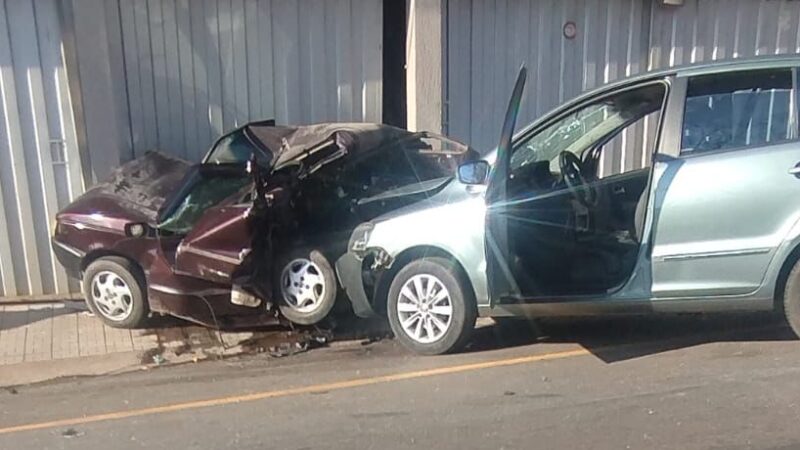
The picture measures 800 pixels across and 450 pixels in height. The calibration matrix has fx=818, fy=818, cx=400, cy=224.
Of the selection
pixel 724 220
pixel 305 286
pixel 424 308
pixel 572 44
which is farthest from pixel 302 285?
pixel 572 44

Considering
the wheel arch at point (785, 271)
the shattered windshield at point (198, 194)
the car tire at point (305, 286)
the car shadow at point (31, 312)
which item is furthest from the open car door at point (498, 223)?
the car shadow at point (31, 312)

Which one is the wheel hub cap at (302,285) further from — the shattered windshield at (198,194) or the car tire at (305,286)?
the shattered windshield at (198,194)

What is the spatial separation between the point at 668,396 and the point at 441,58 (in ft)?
15.5

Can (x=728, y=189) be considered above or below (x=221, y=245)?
above

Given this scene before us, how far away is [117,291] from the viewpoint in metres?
6.73

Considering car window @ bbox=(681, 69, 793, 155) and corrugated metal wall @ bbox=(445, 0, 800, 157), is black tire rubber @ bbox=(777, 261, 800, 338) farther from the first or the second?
corrugated metal wall @ bbox=(445, 0, 800, 157)

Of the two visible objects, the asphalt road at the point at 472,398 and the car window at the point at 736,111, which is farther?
the car window at the point at 736,111

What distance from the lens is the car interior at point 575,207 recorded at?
5672 mm

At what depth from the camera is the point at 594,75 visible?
9250mm

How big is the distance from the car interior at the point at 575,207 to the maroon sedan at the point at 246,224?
800 mm

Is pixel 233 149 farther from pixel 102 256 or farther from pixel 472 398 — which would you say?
pixel 472 398

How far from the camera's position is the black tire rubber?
209 inches

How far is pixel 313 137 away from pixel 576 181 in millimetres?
2314

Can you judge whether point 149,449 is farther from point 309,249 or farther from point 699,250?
point 699,250
